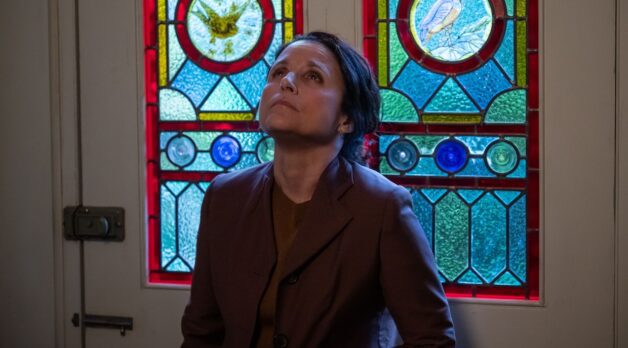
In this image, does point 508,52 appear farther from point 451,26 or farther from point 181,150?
point 181,150

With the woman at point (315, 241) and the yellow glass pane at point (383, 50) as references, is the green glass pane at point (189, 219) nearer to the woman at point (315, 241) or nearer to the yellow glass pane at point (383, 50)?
the woman at point (315, 241)

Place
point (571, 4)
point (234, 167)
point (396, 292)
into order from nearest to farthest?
point (396, 292) → point (571, 4) → point (234, 167)

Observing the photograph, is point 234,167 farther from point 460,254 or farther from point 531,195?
point 531,195

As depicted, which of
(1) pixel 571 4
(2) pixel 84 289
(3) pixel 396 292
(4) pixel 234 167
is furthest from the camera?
(2) pixel 84 289

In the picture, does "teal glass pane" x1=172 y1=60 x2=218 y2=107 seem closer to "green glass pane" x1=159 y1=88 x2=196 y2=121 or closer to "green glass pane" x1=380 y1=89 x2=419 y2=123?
"green glass pane" x1=159 y1=88 x2=196 y2=121

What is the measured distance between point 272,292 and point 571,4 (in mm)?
857

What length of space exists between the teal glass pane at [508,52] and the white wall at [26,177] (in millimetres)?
1076

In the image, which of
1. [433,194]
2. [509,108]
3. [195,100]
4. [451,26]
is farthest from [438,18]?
[195,100]

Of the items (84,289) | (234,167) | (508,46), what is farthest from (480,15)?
(84,289)

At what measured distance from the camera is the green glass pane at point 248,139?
170 centimetres

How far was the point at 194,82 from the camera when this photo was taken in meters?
1.73

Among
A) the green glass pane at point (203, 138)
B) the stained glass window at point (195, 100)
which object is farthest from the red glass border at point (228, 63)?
the green glass pane at point (203, 138)

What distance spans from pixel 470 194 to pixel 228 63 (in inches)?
24.8

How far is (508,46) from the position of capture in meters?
1.57
